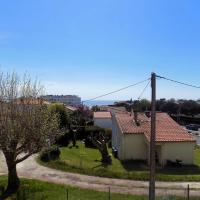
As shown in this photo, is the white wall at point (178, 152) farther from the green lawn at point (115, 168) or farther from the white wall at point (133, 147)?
the white wall at point (133, 147)

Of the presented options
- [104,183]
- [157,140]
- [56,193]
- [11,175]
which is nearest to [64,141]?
[157,140]

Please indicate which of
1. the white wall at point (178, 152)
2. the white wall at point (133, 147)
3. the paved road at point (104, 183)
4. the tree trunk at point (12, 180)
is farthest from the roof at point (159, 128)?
the tree trunk at point (12, 180)

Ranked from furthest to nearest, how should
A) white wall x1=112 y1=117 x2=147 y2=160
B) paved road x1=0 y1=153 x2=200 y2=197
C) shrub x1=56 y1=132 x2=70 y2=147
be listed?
shrub x1=56 y1=132 x2=70 y2=147 < white wall x1=112 y1=117 x2=147 y2=160 < paved road x1=0 y1=153 x2=200 y2=197

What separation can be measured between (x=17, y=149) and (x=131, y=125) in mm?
17518

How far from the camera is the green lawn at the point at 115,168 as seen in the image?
28.2m

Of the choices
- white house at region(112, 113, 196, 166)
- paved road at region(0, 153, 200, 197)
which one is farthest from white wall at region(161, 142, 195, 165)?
paved road at region(0, 153, 200, 197)

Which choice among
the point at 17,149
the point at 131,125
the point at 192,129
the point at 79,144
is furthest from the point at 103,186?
the point at 192,129

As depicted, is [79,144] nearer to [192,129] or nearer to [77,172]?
[77,172]

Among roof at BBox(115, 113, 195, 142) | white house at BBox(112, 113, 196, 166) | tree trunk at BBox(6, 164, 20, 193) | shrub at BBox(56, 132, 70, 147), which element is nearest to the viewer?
tree trunk at BBox(6, 164, 20, 193)

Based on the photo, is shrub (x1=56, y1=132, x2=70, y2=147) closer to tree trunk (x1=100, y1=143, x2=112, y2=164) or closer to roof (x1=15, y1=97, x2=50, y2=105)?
tree trunk (x1=100, y1=143, x2=112, y2=164)

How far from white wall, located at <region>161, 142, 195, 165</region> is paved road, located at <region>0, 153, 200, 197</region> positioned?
855 cm

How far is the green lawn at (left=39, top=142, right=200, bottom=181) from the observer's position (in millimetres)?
28250

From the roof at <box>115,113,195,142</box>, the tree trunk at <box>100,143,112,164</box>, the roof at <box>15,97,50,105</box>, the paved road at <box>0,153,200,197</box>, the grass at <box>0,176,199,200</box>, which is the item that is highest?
the roof at <box>15,97,50,105</box>

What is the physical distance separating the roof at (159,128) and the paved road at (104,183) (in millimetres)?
9247
